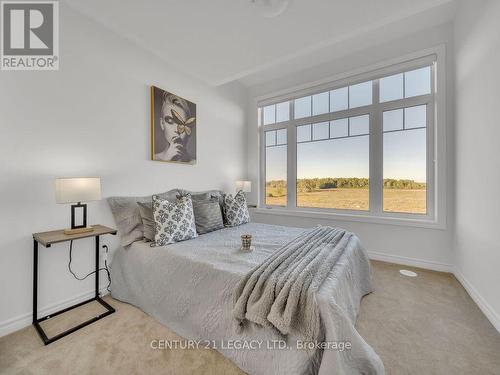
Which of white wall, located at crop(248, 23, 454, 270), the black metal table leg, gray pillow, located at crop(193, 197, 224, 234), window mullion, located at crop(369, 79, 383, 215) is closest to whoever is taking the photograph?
the black metal table leg

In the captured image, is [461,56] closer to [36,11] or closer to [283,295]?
[283,295]

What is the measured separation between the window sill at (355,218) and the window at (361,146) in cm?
10

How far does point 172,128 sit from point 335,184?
2.67 m

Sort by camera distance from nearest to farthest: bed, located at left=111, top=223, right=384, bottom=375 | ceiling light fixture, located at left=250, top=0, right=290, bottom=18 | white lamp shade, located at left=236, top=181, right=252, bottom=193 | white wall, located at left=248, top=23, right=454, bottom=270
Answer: bed, located at left=111, top=223, right=384, bottom=375 < ceiling light fixture, located at left=250, top=0, right=290, bottom=18 < white wall, located at left=248, top=23, right=454, bottom=270 < white lamp shade, located at left=236, top=181, right=252, bottom=193

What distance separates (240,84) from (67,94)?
292cm

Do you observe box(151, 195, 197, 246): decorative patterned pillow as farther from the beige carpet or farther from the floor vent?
the floor vent

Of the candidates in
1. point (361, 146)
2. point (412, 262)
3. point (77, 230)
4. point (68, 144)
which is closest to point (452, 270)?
point (412, 262)

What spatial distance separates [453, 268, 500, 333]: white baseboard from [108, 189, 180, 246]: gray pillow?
3.11 m

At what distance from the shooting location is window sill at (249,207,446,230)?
2.74 metres

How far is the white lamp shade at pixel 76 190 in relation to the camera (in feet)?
5.49

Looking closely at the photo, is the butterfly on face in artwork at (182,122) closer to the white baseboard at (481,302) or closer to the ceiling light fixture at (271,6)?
the ceiling light fixture at (271,6)

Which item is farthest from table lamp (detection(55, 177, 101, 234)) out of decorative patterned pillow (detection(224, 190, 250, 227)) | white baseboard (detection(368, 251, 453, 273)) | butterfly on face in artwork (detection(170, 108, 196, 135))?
white baseboard (detection(368, 251, 453, 273))

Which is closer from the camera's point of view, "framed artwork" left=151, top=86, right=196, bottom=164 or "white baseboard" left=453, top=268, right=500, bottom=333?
"white baseboard" left=453, top=268, right=500, bottom=333

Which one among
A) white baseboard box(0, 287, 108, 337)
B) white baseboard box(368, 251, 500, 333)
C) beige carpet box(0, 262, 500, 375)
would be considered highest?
white baseboard box(368, 251, 500, 333)
